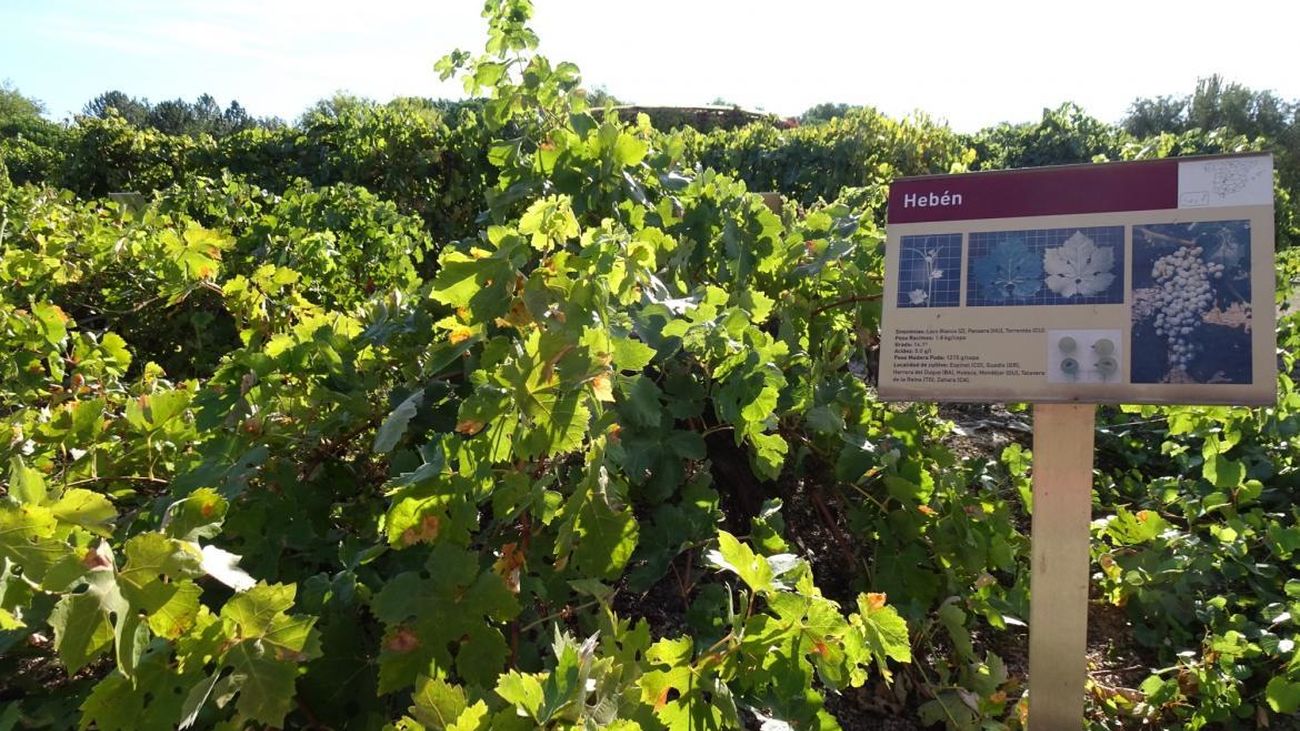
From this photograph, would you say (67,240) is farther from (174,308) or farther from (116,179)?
(116,179)

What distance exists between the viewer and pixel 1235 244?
2.00 meters

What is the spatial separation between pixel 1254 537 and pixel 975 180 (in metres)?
1.64

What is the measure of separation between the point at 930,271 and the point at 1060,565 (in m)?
0.77

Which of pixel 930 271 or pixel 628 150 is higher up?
pixel 628 150

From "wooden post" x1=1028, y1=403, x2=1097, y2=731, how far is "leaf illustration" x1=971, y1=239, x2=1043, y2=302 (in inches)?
11.0

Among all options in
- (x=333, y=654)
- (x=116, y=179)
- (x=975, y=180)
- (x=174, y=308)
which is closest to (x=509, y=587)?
(x=333, y=654)

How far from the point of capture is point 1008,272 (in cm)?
219

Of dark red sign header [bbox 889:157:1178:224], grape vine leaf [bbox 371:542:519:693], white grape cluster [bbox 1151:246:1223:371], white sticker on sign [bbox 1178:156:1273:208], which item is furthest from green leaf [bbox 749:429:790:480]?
white sticker on sign [bbox 1178:156:1273:208]

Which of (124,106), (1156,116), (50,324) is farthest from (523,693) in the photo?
(124,106)

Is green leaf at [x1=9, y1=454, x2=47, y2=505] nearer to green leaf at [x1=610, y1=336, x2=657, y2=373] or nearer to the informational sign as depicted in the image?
green leaf at [x1=610, y1=336, x2=657, y2=373]

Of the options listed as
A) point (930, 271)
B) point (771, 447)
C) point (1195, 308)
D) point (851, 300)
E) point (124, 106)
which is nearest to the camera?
point (771, 447)

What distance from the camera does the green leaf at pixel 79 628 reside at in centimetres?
103

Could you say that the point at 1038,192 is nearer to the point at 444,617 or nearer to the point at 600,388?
the point at 600,388

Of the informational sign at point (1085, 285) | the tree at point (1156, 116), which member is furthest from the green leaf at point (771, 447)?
the tree at point (1156, 116)
